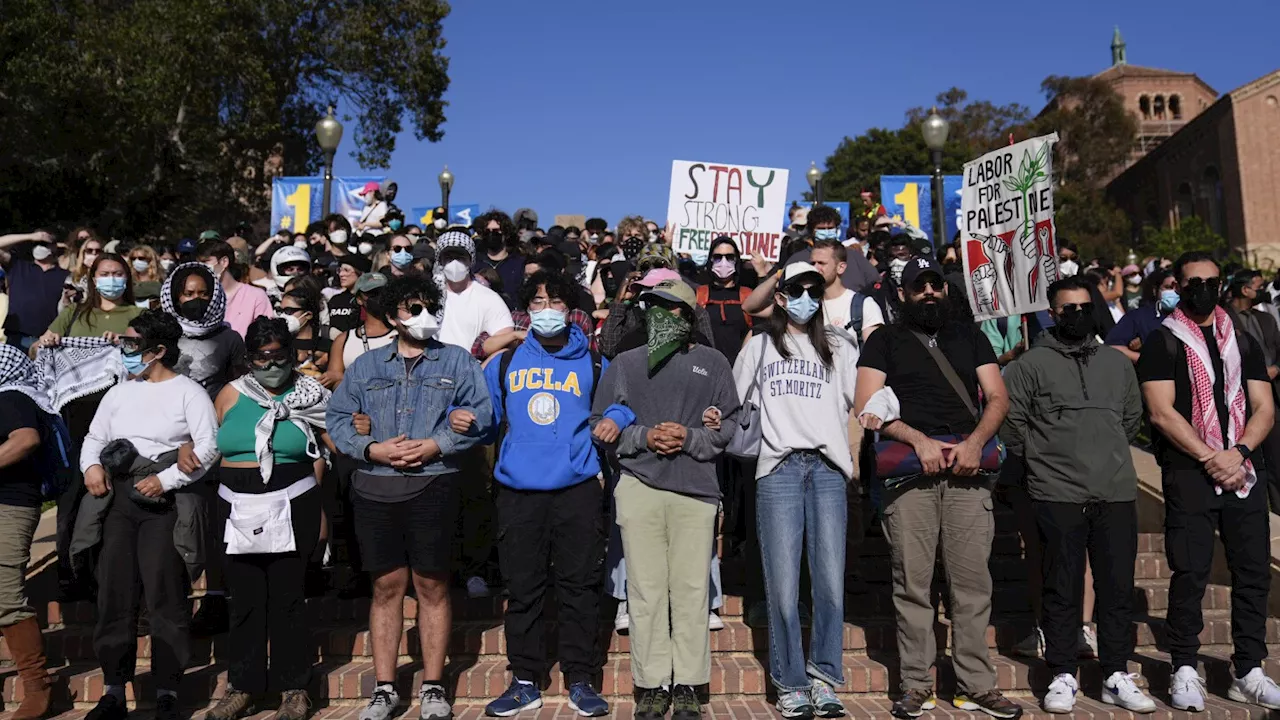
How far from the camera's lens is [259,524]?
5.81m

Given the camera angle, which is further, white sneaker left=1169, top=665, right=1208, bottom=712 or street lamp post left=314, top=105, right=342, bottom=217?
street lamp post left=314, top=105, right=342, bottom=217

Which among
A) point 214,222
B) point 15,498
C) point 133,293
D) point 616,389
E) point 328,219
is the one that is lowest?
point 15,498

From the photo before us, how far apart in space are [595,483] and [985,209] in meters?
3.99

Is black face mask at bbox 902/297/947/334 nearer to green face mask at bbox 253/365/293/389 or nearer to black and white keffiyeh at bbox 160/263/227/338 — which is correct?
green face mask at bbox 253/365/293/389

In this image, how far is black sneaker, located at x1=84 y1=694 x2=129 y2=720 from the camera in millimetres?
5855

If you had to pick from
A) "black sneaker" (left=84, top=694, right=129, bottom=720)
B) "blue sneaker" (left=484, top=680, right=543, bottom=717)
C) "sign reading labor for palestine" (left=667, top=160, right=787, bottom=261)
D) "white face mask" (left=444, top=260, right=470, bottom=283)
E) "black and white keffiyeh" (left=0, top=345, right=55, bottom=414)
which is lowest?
"black sneaker" (left=84, top=694, right=129, bottom=720)

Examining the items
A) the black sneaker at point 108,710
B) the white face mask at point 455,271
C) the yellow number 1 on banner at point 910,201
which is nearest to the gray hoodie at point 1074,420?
the white face mask at point 455,271

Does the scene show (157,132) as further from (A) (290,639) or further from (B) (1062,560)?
(B) (1062,560)

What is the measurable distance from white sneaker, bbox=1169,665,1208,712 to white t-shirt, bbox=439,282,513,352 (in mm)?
4597

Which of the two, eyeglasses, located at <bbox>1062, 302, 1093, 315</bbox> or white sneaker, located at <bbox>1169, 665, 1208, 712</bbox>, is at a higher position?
eyeglasses, located at <bbox>1062, 302, 1093, 315</bbox>

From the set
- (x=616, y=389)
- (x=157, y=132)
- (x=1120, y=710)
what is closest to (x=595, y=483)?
(x=616, y=389)

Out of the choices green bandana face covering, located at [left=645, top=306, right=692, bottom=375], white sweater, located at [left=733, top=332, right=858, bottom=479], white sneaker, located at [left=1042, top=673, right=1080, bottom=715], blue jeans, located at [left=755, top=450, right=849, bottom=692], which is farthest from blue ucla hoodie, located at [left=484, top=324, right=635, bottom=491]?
white sneaker, located at [left=1042, top=673, right=1080, bottom=715]

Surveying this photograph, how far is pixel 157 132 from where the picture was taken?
97.0 feet

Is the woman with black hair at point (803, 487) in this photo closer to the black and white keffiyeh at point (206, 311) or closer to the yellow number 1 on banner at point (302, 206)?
the black and white keffiyeh at point (206, 311)
